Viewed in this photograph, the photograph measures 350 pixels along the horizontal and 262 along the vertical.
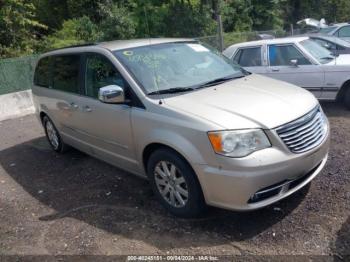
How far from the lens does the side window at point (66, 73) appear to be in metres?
Result: 5.20

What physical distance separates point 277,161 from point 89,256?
1.91 metres

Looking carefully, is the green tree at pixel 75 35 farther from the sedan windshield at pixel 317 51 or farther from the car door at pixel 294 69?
the sedan windshield at pixel 317 51

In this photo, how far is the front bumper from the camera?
3.29 m

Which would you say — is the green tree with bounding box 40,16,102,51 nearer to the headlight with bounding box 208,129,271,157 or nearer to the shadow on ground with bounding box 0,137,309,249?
the shadow on ground with bounding box 0,137,309,249

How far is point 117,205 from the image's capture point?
4.41 metres

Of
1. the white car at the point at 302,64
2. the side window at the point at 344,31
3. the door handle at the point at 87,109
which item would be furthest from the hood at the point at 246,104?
the side window at the point at 344,31

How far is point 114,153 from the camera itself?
183 inches

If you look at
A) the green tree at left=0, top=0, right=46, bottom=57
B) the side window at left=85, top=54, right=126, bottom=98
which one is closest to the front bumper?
the side window at left=85, top=54, right=126, bottom=98

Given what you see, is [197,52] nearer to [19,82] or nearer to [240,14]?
[19,82]

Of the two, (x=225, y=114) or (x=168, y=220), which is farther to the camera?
(x=168, y=220)

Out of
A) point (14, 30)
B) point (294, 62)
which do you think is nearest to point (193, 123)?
point (294, 62)

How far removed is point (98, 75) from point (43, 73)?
6.84 feet

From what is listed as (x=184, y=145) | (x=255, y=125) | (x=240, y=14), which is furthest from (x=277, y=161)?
(x=240, y=14)

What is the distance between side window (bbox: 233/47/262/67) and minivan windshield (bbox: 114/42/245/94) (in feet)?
10.3
